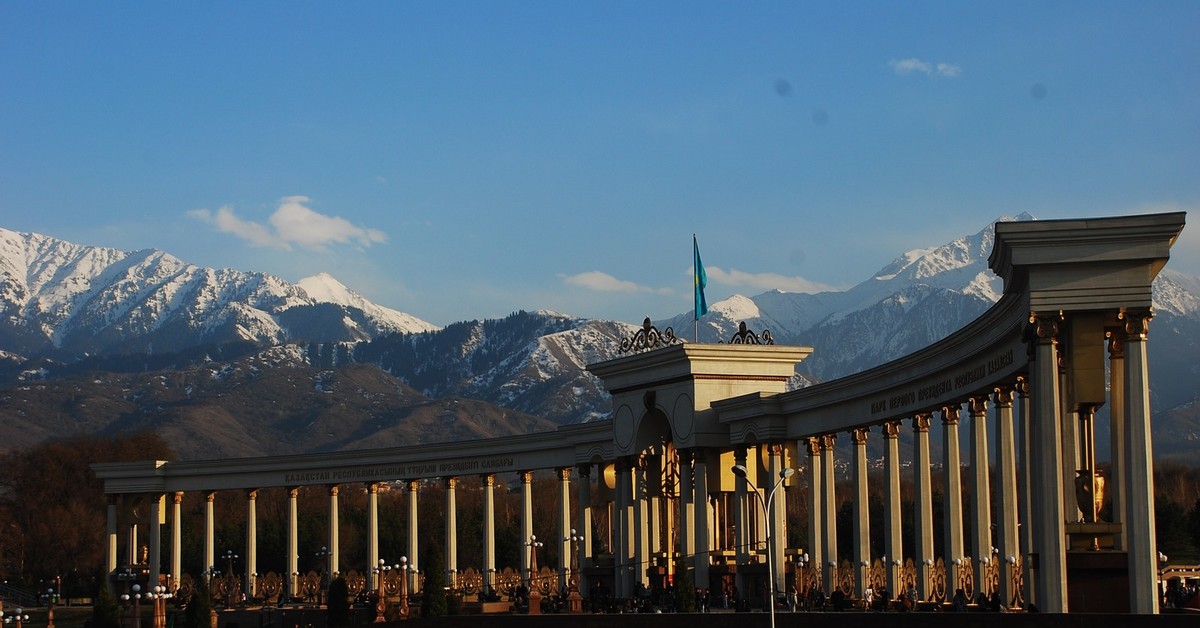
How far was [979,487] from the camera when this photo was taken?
1917 inches

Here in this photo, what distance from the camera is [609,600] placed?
6391cm

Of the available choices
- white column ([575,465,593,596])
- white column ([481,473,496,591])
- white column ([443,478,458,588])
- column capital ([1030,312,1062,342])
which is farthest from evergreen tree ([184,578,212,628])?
column capital ([1030,312,1062,342])

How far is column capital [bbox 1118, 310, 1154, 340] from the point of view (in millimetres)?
37469

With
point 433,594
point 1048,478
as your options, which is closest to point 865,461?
point 433,594

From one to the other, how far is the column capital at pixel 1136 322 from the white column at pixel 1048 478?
1.54 m

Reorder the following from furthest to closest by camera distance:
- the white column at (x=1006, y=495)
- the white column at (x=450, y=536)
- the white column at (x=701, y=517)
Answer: the white column at (x=450, y=536)
the white column at (x=701, y=517)
the white column at (x=1006, y=495)

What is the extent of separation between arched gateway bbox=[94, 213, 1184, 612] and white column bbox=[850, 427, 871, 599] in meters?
0.10

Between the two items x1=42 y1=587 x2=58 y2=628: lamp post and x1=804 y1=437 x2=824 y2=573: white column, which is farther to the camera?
x1=42 y1=587 x2=58 y2=628: lamp post

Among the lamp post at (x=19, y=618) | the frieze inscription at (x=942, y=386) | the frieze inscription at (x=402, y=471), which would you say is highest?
the frieze inscription at (x=942, y=386)

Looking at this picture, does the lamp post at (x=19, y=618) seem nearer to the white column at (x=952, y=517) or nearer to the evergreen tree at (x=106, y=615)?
the evergreen tree at (x=106, y=615)

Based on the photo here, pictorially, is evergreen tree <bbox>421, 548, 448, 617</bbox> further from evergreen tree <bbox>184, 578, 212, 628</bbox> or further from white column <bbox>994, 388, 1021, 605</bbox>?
white column <bbox>994, 388, 1021, 605</bbox>

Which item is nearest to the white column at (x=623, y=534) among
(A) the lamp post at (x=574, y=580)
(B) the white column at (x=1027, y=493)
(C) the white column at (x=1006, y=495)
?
(A) the lamp post at (x=574, y=580)

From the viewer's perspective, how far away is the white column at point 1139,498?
36.6 m

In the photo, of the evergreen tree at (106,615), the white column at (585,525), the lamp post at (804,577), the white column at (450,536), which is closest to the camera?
the lamp post at (804,577)
